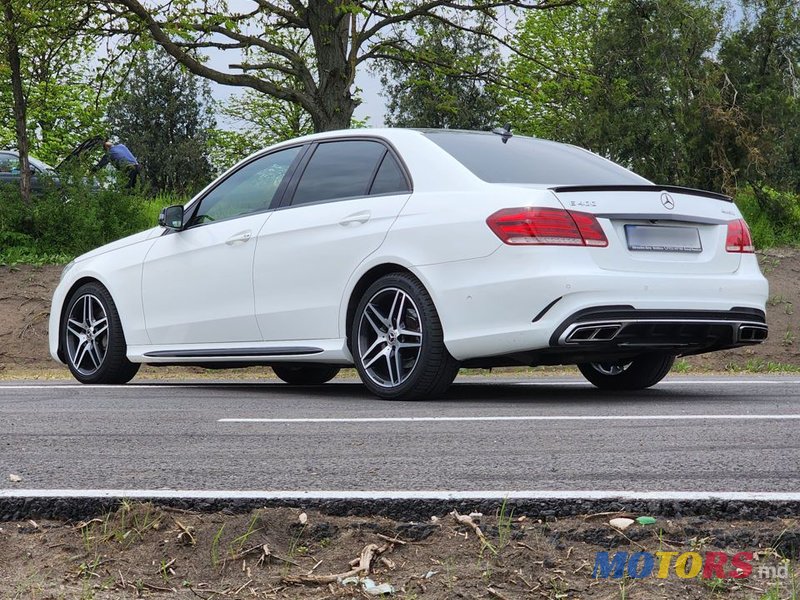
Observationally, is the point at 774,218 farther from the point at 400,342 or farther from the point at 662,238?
the point at 400,342

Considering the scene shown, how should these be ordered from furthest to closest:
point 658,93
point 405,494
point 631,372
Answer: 1. point 658,93
2. point 631,372
3. point 405,494

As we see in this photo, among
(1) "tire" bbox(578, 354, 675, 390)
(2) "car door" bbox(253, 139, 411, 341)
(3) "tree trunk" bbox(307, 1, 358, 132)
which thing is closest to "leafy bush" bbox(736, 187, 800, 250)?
(3) "tree trunk" bbox(307, 1, 358, 132)

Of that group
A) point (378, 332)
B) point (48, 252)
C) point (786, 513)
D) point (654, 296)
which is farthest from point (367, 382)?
point (48, 252)

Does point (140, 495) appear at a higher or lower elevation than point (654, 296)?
→ lower

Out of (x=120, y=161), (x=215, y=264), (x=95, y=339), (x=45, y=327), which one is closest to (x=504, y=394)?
(x=215, y=264)

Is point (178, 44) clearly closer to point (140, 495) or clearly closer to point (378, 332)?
point (378, 332)

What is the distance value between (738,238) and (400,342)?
218 centimetres

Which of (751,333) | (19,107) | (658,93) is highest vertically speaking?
(658,93)

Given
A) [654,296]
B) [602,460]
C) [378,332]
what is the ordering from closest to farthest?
[602,460], [654,296], [378,332]

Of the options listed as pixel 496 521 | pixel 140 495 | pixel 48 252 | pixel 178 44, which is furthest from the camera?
pixel 178 44

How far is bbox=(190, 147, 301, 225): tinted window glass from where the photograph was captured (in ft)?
27.5

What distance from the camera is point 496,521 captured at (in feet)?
11.9

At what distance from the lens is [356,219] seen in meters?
7.41

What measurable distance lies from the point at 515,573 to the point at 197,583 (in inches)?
34.7
